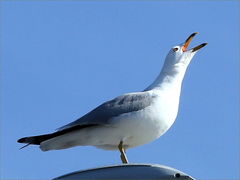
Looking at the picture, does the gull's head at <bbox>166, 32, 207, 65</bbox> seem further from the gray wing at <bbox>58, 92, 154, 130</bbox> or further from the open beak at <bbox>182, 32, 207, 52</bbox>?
the gray wing at <bbox>58, 92, 154, 130</bbox>

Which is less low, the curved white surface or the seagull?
the seagull

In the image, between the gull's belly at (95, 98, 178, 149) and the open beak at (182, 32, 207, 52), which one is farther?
the open beak at (182, 32, 207, 52)

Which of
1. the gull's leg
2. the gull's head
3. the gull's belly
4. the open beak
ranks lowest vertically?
the gull's leg

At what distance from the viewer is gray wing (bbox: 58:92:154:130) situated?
7242mm

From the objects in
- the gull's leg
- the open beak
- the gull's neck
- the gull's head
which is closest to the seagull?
the gull's leg

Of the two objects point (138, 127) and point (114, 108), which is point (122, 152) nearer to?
point (138, 127)

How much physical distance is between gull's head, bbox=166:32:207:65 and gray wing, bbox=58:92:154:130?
0.94m

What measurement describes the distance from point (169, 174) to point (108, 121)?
312cm

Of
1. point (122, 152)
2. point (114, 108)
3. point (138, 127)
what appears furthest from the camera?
point (114, 108)

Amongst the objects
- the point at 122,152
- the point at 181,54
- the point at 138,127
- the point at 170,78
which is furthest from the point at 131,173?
the point at 181,54

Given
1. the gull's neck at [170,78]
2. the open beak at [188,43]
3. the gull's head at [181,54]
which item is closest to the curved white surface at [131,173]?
the gull's neck at [170,78]

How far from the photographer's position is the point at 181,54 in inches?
328

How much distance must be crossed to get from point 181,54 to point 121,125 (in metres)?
1.60

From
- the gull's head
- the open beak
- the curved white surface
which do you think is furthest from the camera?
the open beak
